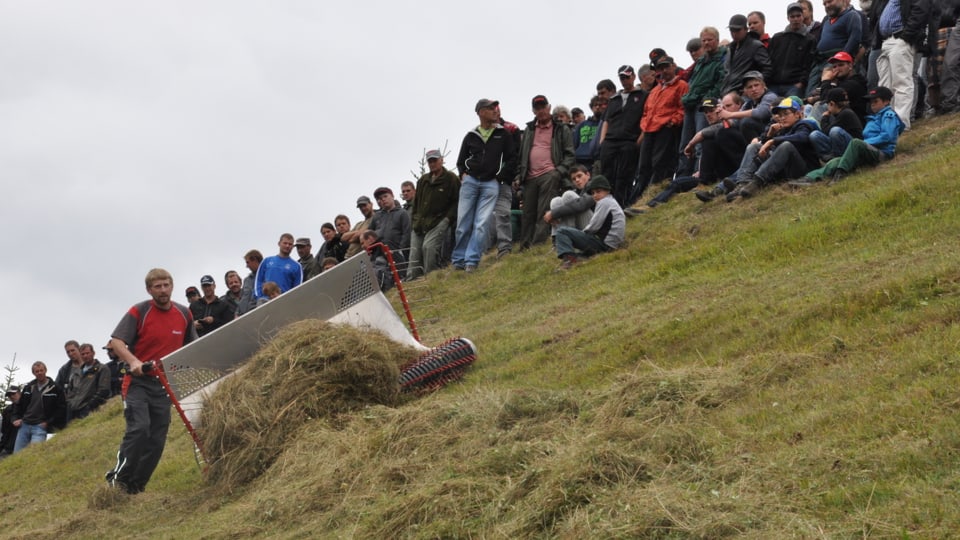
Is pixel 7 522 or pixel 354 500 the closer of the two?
pixel 354 500

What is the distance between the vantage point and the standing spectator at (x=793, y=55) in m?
16.7

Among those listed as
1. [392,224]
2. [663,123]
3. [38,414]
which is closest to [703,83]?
[663,123]

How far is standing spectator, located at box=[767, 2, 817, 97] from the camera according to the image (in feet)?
54.7

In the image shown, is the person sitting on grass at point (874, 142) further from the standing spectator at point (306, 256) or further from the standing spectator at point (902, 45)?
the standing spectator at point (306, 256)

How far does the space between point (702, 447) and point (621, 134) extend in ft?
37.1

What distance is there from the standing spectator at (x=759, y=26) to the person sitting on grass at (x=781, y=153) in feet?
5.94

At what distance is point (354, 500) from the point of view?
26.8 ft

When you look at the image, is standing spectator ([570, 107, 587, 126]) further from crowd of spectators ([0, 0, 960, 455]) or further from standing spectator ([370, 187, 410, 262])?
standing spectator ([370, 187, 410, 262])

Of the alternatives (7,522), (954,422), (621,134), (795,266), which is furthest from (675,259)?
(7,522)

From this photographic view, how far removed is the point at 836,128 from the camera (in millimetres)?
14945

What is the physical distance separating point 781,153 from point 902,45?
245cm

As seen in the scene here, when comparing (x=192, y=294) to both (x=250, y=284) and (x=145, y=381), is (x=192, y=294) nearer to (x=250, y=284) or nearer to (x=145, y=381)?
(x=250, y=284)

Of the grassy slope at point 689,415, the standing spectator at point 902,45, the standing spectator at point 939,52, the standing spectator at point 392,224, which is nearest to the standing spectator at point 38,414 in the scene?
the grassy slope at point 689,415

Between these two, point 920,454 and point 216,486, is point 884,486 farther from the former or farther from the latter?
point 216,486
